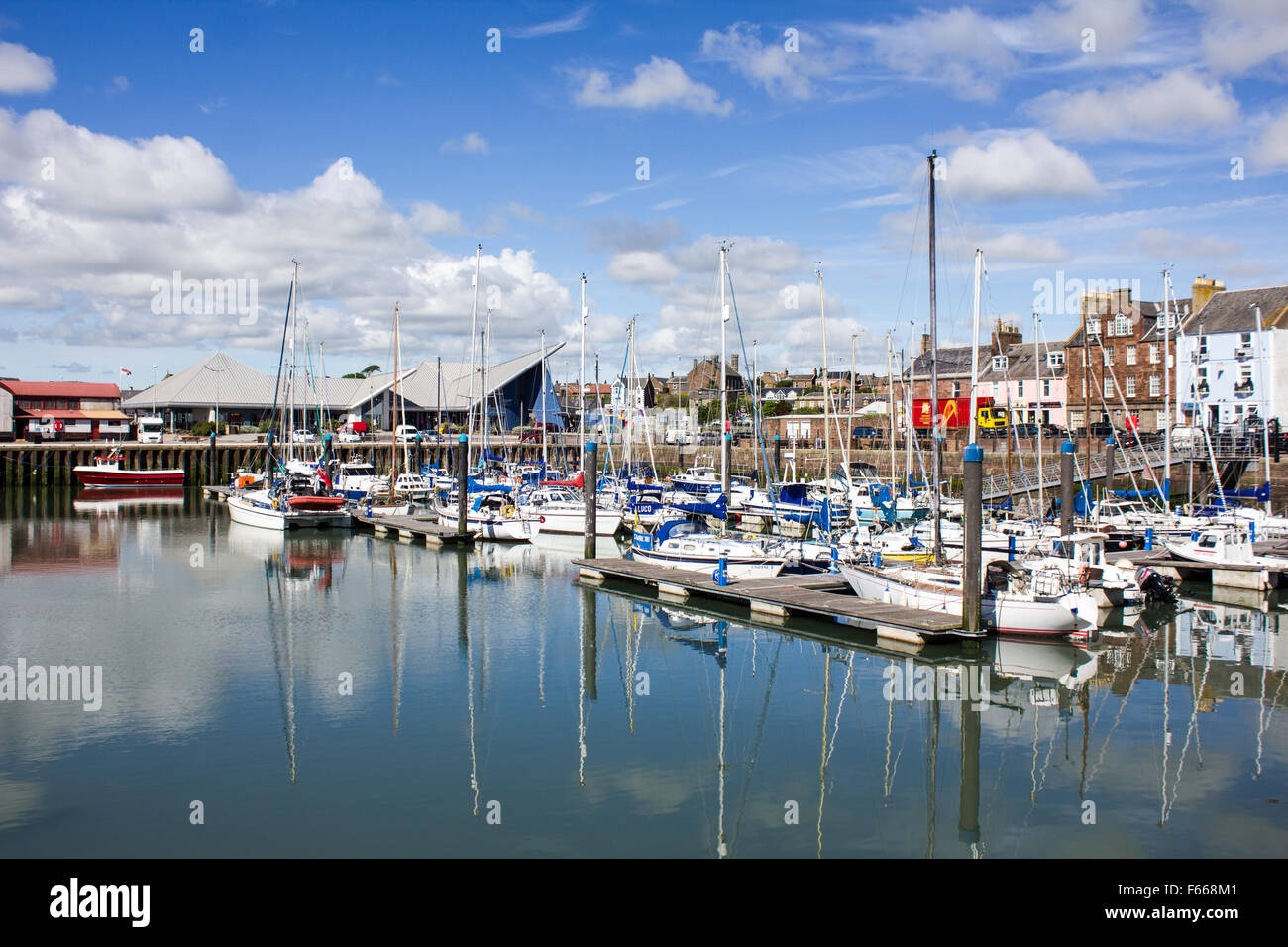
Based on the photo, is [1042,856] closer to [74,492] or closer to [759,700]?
[759,700]

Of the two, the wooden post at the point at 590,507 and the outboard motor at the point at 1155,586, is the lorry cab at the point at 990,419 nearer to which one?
the outboard motor at the point at 1155,586

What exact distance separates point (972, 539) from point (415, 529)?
29344 mm

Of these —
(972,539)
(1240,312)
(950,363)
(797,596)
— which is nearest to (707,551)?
(797,596)

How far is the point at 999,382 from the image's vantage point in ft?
240

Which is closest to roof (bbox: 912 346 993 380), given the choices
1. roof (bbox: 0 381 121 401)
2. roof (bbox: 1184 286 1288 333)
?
roof (bbox: 1184 286 1288 333)

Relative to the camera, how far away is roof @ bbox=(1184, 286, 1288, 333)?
55.9 meters

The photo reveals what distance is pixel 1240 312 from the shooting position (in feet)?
189

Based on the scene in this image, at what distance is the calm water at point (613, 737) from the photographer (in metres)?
13.4

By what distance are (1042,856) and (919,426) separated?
6387 centimetres

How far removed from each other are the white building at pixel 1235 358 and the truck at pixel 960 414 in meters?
11.4

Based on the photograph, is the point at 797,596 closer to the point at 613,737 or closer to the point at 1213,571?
the point at 613,737

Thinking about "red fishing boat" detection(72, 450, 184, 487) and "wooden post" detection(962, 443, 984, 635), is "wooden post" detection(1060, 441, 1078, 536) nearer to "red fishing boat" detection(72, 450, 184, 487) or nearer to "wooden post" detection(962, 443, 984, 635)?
"wooden post" detection(962, 443, 984, 635)

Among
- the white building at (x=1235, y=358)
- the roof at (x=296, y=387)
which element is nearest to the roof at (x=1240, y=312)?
the white building at (x=1235, y=358)
